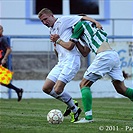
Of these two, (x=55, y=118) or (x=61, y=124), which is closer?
(x=61, y=124)

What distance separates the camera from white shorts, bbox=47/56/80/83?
37.8ft

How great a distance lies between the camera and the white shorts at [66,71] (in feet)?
37.8

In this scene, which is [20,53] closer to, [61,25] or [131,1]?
[131,1]

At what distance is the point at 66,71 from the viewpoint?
11.6 m

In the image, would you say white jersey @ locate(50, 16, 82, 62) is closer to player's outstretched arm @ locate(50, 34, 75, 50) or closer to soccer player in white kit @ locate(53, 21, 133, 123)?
player's outstretched arm @ locate(50, 34, 75, 50)

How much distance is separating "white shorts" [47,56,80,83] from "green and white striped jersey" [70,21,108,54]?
0.71m

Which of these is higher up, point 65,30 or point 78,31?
point 78,31

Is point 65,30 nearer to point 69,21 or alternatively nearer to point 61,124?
point 69,21

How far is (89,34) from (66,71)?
1039mm

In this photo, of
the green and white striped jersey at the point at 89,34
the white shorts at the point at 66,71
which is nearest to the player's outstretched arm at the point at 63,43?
the green and white striped jersey at the point at 89,34

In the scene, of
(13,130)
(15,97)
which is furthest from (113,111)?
(15,97)

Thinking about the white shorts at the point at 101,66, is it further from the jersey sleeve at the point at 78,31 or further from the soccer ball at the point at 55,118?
the soccer ball at the point at 55,118

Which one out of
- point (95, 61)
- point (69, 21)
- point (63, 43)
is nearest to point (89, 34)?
point (95, 61)

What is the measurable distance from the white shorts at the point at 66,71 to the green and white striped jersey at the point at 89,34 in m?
0.71
